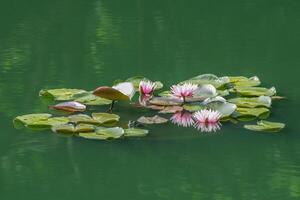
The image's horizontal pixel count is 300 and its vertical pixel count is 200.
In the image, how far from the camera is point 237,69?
3570 mm

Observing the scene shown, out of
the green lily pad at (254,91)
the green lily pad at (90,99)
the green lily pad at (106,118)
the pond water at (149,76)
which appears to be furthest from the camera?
the green lily pad at (254,91)

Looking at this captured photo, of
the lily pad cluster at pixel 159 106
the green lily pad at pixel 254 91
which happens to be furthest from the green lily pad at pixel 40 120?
the green lily pad at pixel 254 91

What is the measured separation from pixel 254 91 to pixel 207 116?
374mm

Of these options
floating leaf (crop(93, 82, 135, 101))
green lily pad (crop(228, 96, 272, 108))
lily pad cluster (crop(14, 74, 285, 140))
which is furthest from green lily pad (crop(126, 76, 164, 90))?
green lily pad (crop(228, 96, 272, 108))

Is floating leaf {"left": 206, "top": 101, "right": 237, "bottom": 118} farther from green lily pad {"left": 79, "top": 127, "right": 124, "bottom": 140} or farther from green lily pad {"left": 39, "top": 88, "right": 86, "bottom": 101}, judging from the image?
green lily pad {"left": 39, "top": 88, "right": 86, "bottom": 101}

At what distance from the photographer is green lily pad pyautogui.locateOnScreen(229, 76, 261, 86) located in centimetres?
319

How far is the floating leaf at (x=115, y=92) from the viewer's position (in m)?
2.83

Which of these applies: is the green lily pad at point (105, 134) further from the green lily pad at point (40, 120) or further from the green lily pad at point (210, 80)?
the green lily pad at point (210, 80)

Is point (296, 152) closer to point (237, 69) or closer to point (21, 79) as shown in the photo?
point (237, 69)

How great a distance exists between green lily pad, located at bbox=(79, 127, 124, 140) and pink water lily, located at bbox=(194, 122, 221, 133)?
0.99 ft

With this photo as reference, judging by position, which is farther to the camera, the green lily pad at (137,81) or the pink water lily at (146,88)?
the green lily pad at (137,81)

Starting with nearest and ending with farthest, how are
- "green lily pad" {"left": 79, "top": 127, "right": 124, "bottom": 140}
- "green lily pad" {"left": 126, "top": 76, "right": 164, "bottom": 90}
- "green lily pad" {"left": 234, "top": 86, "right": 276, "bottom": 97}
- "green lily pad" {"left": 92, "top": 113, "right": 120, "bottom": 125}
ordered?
1. "green lily pad" {"left": 79, "top": 127, "right": 124, "bottom": 140}
2. "green lily pad" {"left": 92, "top": 113, "right": 120, "bottom": 125}
3. "green lily pad" {"left": 234, "top": 86, "right": 276, "bottom": 97}
4. "green lily pad" {"left": 126, "top": 76, "right": 164, "bottom": 90}

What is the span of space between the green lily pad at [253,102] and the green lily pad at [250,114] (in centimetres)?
5

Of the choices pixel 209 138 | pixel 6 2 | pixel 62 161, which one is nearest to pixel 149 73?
pixel 209 138
